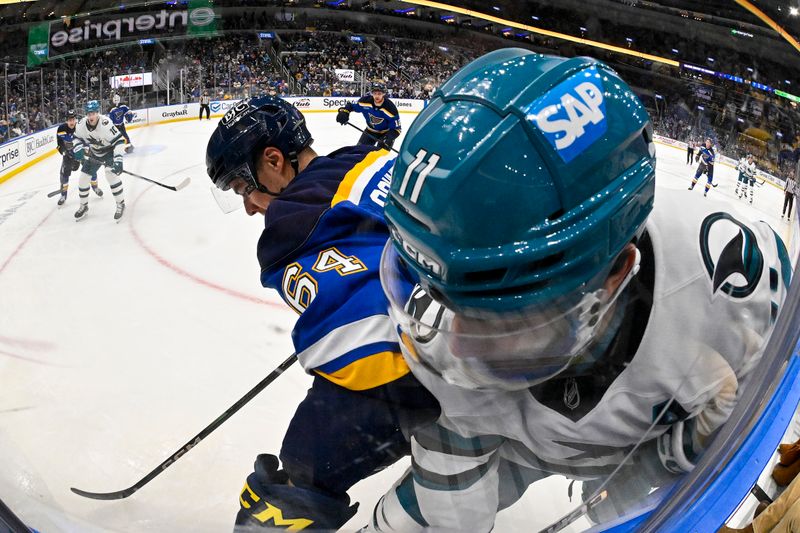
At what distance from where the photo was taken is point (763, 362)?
17.3 inches

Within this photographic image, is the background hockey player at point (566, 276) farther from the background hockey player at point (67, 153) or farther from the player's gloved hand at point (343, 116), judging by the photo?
the background hockey player at point (67, 153)

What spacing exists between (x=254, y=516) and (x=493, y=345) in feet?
0.92

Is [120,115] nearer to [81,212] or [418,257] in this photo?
[81,212]

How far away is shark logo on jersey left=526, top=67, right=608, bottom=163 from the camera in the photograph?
1.27 ft

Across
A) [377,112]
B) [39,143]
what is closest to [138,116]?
[39,143]

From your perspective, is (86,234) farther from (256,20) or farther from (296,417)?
(296,417)

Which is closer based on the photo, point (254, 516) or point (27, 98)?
point (254, 516)

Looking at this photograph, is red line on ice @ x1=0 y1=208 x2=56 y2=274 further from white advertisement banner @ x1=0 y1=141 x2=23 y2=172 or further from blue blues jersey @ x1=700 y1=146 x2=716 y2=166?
blue blues jersey @ x1=700 y1=146 x2=716 y2=166

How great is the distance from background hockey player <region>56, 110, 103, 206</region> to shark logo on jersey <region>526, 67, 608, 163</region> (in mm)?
751

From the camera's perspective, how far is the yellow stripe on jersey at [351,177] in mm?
718

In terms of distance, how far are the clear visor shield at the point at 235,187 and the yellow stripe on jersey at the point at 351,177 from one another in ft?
0.68

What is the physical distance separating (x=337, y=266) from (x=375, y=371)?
5.5 inches

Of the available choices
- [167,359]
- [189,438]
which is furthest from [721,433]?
[167,359]

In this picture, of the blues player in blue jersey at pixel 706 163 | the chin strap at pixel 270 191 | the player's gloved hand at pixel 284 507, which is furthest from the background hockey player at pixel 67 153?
the blues player in blue jersey at pixel 706 163
